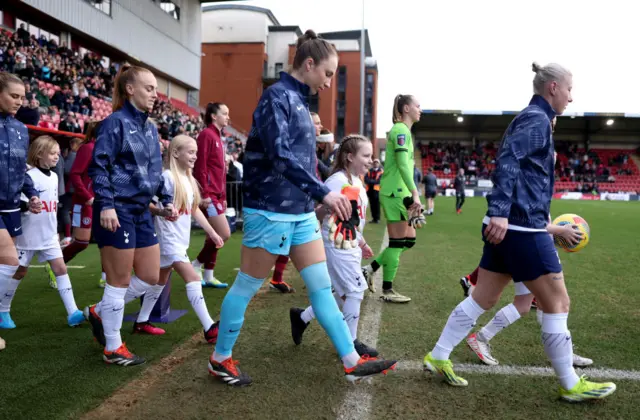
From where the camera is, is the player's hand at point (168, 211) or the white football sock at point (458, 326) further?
the player's hand at point (168, 211)

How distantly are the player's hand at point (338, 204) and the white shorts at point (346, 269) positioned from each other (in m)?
0.96

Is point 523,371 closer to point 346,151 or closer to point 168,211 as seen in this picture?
point 346,151

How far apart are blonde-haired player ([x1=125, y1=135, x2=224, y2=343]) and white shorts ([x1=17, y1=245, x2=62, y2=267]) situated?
105 centimetres

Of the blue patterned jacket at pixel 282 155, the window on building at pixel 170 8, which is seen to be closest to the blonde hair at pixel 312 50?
the blue patterned jacket at pixel 282 155

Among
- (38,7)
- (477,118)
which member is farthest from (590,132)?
(38,7)

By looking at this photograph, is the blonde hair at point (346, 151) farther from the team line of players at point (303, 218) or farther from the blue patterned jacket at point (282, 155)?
the blue patterned jacket at point (282, 155)

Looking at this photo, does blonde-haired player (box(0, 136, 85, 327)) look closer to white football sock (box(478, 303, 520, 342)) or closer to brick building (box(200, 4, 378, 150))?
white football sock (box(478, 303, 520, 342))

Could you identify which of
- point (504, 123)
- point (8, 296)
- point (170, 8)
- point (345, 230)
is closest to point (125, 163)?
point (345, 230)

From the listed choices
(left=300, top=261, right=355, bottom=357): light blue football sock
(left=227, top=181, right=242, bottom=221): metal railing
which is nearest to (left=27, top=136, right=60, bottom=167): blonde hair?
(left=300, top=261, right=355, bottom=357): light blue football sock

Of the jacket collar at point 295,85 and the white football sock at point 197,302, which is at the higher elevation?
the jacket collar at point 295,85

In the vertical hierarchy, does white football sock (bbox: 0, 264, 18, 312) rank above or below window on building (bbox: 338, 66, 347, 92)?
below

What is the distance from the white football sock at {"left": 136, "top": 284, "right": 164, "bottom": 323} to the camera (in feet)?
13.7

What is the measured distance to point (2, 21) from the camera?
20578mm

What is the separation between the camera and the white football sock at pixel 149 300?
417cm
